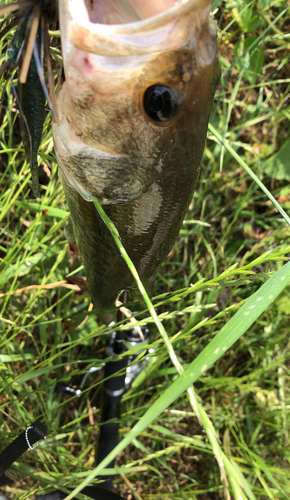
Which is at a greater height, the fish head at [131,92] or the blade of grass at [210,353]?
the fish head at [131,92]

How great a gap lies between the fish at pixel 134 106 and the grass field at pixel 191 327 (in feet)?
2.36

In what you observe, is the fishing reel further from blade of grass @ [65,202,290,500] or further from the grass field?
blade of grass @ [65,202,290,500]

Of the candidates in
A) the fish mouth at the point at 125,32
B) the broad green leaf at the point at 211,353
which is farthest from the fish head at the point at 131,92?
the broad green leaf at the point at 211,353

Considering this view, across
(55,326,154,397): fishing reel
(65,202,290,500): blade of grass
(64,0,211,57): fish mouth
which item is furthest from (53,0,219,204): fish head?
(55,326,154,397): fishing reel

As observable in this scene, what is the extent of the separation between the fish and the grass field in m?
0.72

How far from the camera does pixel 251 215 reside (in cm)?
241

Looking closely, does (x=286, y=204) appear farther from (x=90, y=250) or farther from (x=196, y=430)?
(x=90, y=250)

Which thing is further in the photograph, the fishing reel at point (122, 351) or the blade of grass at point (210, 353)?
the fishing reel at point (122, 351)

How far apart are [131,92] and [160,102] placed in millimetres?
59

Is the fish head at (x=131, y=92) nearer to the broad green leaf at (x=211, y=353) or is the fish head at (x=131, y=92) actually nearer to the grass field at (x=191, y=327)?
the broad green leaf at (x=211, y=353)

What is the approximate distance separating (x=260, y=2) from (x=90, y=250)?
1.70 meters

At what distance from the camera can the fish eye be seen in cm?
68

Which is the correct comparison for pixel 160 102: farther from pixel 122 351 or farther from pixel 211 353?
pixel 122 351

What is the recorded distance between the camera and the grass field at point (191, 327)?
5.34 feet
